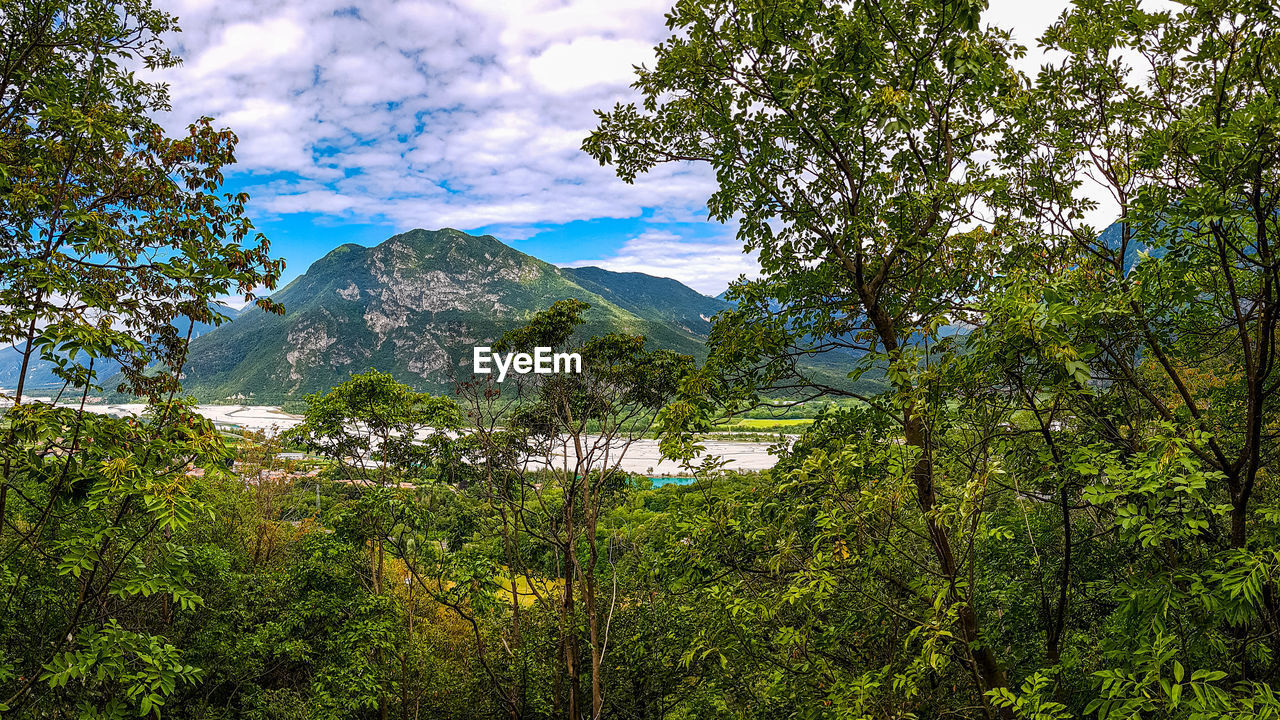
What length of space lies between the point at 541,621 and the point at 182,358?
10435 millimetres

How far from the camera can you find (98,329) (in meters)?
3.96

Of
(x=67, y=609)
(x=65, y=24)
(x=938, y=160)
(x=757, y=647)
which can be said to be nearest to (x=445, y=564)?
(x=67, y=609)

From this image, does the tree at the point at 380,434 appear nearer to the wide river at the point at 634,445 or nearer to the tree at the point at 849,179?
the tree at the point at 849,179

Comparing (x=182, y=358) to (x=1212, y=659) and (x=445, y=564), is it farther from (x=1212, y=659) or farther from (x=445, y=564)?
(x=1212, y=659)

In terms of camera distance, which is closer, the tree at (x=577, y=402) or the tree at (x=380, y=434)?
the tree at (x=577, y=402)
